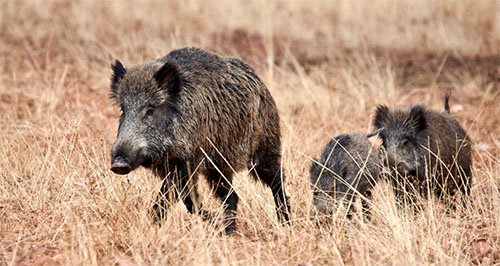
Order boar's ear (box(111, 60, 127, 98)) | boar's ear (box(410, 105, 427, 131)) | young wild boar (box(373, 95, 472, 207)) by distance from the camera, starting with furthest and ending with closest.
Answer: boar's ear (box(410, 105, 427, 131)) → young wild boar (box(373, 95, 472, 207)) → boar's ear (box(111, 60, 127, 98))

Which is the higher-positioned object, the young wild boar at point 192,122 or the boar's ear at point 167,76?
the boar's ear at point 167,76

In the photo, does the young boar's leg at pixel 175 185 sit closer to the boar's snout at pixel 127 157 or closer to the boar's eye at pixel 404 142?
the boar's snout at pixel 127 157

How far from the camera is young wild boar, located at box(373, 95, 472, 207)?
774 centimetres

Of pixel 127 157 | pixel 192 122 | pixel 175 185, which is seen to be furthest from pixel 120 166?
pixel 192 122

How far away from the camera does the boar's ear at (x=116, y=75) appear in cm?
625

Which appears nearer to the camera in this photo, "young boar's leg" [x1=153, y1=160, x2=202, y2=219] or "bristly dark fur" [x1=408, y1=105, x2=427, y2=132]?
"young boar's leg" [x1=153, y1=160, x2=202, y2=219]

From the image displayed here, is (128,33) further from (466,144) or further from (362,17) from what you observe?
(466,144)

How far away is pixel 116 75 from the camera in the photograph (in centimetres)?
627

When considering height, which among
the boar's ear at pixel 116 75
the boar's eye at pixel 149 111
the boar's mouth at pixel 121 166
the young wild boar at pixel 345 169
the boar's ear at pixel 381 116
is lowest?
the young wild boar at pixel 345 169

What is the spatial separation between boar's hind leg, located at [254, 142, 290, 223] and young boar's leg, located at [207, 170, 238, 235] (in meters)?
0.43

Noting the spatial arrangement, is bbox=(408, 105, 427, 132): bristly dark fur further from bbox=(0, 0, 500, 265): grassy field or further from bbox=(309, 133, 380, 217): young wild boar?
bbox=(0, 0, 500, 265): grassy field

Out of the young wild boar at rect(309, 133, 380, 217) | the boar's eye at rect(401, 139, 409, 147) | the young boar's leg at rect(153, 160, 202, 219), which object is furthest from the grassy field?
the boar's eye at rect(401, 139, 409, 147)

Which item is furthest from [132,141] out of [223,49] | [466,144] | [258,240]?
[223,49]

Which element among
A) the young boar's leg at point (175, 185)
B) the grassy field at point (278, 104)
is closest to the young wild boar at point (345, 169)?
the grassy field at point (278, 104)
